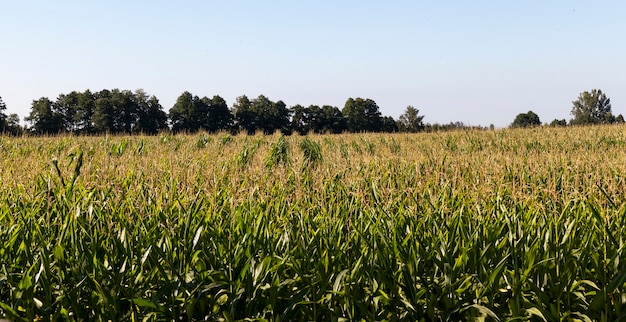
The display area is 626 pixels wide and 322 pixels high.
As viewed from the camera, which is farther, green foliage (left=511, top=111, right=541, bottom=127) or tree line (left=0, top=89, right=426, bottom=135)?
green foliage (left=511, top=111, right=541, bottom=127)

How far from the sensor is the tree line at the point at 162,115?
2224 inches

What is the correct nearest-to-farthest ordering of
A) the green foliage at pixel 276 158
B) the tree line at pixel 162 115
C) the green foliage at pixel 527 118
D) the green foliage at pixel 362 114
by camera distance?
the green foliage at pixel 276 158
the tree line at pixel 162 115
the green foliage at pixel 362 114
the green foliage at pixel 527 118

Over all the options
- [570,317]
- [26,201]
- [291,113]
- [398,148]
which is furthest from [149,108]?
[570,317]

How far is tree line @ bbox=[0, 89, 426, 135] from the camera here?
185 ft

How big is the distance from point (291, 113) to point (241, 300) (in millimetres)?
68609

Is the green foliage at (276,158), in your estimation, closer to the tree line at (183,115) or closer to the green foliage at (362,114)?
the tree line at (183,115)

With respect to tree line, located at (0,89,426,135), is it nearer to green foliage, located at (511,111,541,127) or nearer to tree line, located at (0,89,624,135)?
tree line, located at (0,89,624,135)

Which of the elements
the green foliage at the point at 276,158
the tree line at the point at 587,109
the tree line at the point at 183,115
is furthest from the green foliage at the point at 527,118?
the green foliage at the point at 276,158

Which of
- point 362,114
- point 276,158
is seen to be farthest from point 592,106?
point 276,158

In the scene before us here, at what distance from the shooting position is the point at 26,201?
5.66 m

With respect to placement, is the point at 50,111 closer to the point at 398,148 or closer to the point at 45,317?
the point at 398,148

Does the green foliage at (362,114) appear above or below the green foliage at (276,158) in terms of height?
above

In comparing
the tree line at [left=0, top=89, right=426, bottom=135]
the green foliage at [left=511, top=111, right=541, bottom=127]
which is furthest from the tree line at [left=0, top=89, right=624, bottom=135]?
the green foliage at [left=511, top=111, right=541, bottom=127]

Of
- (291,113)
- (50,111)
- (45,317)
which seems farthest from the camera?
(291,113)
